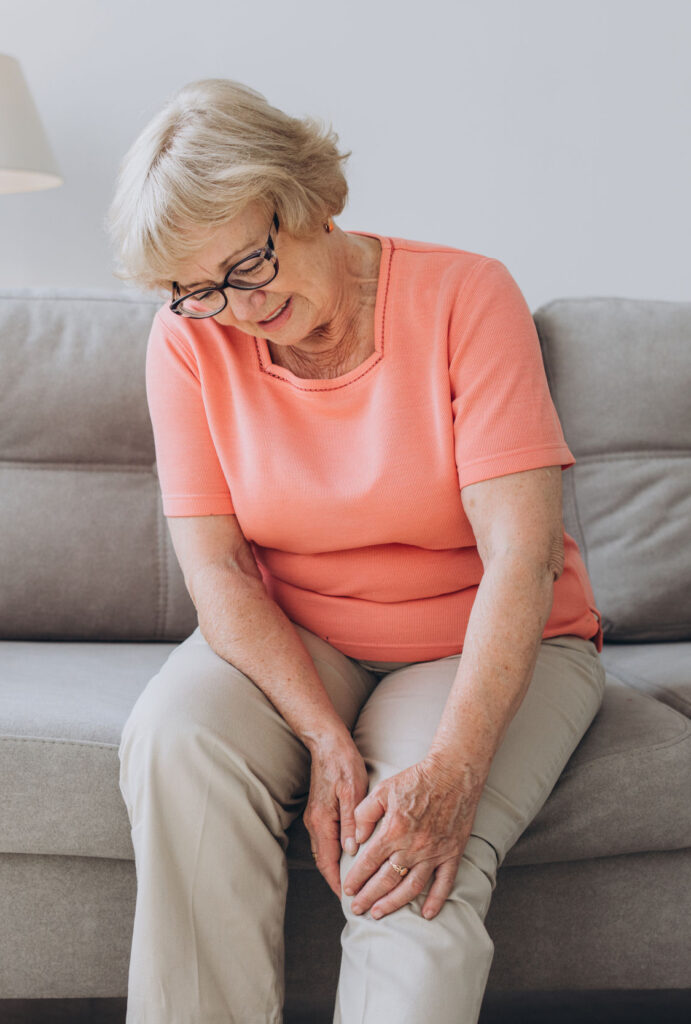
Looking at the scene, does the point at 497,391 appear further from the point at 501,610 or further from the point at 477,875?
the point at 477,875

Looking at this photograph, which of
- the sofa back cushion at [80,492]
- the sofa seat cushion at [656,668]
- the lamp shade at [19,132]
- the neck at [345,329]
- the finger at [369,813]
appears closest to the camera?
the finger at [369,813]

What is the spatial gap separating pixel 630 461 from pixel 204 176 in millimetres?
942

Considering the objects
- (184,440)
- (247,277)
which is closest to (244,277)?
(247,277)

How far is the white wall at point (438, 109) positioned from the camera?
7.39ft

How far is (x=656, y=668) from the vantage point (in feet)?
4.99

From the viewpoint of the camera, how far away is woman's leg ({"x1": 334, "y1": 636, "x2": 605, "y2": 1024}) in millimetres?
911

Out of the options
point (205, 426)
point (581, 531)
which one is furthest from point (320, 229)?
point (581, 531)

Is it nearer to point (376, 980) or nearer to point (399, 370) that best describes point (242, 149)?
point (399, 370)

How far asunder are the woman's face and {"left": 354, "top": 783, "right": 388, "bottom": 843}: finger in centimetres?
55

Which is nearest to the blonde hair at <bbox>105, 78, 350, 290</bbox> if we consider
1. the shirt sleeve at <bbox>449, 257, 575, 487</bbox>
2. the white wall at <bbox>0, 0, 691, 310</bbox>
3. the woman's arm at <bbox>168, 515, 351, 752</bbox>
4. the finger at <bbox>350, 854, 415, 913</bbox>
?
the shirt sleeve at <bbox>449, 257, 575, 487</bbox>

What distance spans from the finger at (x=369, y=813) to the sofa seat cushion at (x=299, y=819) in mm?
126

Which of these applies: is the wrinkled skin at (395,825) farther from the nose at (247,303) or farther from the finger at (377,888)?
the nose at (247,303)

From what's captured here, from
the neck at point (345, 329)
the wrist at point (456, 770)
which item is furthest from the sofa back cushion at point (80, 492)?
the wrist at point (456, 770)

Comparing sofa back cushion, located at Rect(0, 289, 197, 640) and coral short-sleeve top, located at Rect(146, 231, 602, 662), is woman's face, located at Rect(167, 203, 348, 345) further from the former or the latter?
sofa back cushion, located at Rect(0, 289, 197, 640)
